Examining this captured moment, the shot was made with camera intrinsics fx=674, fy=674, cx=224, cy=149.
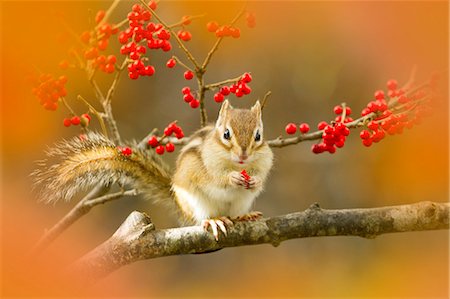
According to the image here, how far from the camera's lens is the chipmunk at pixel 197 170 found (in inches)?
66.6

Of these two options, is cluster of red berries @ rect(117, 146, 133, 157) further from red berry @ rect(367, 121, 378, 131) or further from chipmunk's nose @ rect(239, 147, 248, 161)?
red berry @ rect(367, 121, 378, 131)

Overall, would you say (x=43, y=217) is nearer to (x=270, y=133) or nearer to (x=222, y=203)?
(x=222, y=203)

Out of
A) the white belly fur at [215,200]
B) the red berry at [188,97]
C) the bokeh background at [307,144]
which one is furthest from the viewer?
the bokeh background at [307,144]

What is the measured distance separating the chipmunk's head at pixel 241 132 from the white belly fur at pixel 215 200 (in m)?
0.13

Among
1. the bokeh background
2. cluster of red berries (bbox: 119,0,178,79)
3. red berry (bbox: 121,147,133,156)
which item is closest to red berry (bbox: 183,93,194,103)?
cluster of red berries (bbox: 119,0,178,79)

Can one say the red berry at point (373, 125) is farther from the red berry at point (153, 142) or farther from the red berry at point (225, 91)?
the red berry at point (153, 142)

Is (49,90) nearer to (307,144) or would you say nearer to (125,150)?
(125,150)

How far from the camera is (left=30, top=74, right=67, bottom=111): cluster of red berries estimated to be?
5.08 ft

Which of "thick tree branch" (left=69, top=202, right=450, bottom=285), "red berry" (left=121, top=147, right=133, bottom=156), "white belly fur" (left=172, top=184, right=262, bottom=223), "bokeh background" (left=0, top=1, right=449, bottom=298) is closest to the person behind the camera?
"thick tree branch" (left=69, top=202, right=450, bottom=285)

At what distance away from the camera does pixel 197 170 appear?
187 centimetres

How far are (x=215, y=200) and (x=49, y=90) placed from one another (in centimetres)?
56

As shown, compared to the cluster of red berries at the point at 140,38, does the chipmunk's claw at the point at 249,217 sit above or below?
below

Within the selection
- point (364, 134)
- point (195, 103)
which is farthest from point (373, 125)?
point (195, 103)

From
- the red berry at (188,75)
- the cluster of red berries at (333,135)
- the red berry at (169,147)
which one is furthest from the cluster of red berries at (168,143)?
the cluster of red berries at (333,135)
